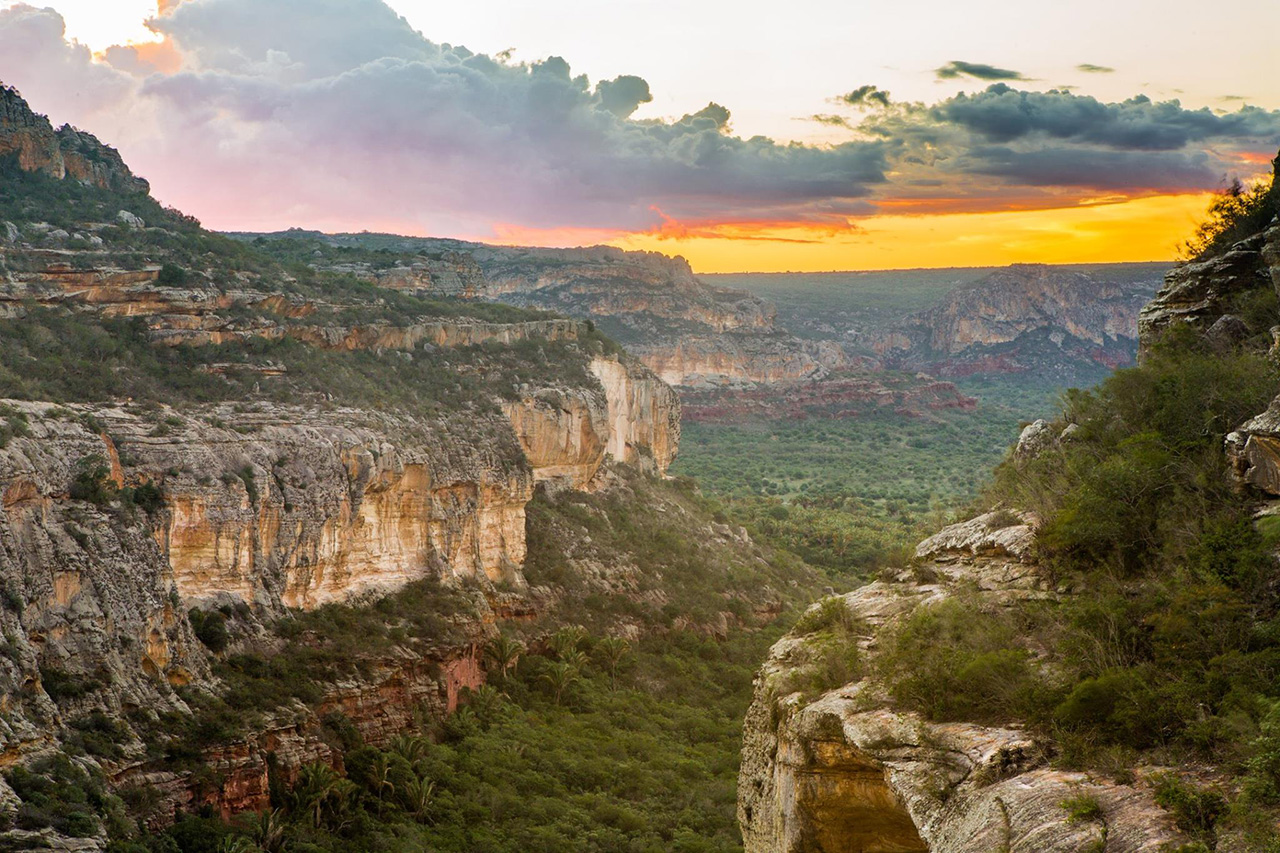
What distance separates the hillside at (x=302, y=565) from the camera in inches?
1273

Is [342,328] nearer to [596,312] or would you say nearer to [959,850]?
[959,850]

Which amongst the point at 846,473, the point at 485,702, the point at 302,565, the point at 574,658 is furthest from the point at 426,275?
the point at 846,473

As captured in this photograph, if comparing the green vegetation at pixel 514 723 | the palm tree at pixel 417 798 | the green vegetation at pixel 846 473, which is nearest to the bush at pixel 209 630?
the green vegetation at pixel 514 723

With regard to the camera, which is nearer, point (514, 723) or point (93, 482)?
point (93, 482)

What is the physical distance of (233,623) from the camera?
3947 cm

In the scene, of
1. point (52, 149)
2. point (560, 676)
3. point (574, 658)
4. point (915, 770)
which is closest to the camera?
point (915, 770)

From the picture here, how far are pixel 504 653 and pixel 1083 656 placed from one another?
3588cm


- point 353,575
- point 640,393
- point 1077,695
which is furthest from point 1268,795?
point 640,393

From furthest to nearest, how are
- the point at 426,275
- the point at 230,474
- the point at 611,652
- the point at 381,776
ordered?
the point at 426,275, the point at 611,652, the point at 230,474, the point at 381,776

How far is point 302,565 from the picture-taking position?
1702 inches

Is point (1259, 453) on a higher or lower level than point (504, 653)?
higher

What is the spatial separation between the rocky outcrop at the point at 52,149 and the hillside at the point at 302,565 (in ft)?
0.62

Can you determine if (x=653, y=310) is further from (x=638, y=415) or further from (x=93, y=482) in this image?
(x=93, y=482)

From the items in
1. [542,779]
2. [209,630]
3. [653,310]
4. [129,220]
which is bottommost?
[542,779]
